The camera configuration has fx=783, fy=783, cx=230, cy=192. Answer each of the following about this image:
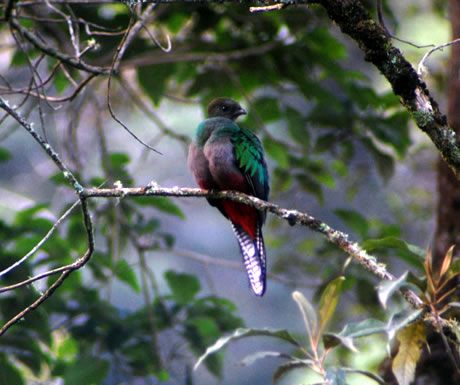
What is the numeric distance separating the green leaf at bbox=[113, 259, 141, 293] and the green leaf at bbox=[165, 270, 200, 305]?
0.76 feet

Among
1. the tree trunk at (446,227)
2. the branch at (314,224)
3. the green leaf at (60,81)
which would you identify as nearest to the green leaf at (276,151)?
the tree trunk at (446,227)

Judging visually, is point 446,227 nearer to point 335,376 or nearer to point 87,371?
point 335,376

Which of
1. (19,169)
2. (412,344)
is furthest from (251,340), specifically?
(412,344)

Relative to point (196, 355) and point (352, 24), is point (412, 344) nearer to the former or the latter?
point (352, 24)

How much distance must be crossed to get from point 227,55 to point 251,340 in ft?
26.6

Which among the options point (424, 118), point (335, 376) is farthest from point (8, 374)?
point (424, 118)

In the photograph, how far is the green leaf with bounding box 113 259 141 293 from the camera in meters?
5.18

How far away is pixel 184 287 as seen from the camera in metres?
5.29

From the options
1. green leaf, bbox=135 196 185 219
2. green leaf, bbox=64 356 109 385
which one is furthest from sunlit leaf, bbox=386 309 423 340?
green leaf, bbox=135 196 185 219

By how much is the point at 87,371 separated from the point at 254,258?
1.21 metres

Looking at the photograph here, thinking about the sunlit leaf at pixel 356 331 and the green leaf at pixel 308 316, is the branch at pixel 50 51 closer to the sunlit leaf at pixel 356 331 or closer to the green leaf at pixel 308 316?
the green leaf at pixel 308 316

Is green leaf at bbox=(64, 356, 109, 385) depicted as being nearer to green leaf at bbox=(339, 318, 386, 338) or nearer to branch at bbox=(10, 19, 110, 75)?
green leaf at bbox=(339, 318, 386, 338)

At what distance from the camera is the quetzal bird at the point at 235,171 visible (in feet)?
13.9

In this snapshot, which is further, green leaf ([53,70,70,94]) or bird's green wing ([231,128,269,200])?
green leaf ([53,70,70,94])
